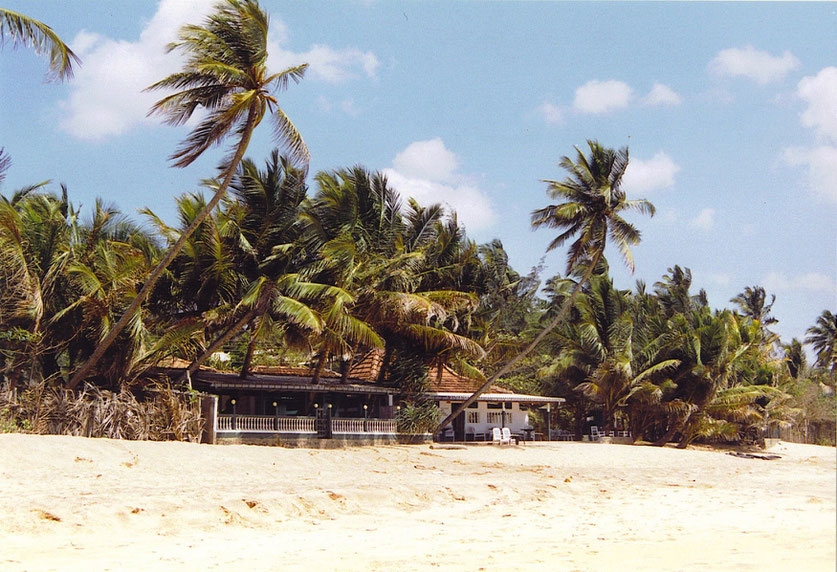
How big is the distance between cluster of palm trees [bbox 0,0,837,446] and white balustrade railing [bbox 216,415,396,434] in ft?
5.63

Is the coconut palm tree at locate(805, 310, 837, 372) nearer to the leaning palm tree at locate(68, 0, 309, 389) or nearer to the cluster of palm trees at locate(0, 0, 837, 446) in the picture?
the cluster of palm trees at locate(0, 0, 837, 446)

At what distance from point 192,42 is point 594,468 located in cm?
1504

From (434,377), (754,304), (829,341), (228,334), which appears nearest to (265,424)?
(228,334)

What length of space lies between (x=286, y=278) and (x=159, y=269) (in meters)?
3.64

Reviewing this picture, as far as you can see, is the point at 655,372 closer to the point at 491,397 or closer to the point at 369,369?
the point at 491,397

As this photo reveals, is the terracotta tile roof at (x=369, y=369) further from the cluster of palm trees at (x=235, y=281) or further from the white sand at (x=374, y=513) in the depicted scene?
the white sand at (x=374, y=513)

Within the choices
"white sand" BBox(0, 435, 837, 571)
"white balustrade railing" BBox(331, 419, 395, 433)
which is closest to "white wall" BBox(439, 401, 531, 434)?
"white balustrade railing" BBox(331, 419, 395, 433)

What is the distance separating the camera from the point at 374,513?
41.2 feet

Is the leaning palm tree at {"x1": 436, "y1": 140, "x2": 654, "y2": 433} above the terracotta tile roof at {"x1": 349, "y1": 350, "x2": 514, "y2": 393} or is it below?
above

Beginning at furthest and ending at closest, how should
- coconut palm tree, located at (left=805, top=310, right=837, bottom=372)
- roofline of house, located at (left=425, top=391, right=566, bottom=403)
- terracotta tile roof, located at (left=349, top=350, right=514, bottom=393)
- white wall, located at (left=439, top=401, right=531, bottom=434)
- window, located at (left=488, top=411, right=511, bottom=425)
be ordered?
1. window, located at (left=488, top=411, right=511, bottom=425)
2. white wall, located at (left=439, top=401, right=531, bottom=434)
3. terracotta tile roof, located at (left=349, top=350, right=514, bottom=393)
4. roofline of house, located at (left=425, top=391, right=566, bottom=403)
5. coconut palm tree, located at (left=805, top=310, right=837, bottom=372)

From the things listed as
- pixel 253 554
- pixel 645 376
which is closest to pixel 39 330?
pixel 253 554

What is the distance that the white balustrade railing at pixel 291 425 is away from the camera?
2231 cm

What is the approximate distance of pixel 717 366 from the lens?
112 ft

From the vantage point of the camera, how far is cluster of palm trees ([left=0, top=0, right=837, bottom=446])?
1822 centimetres
